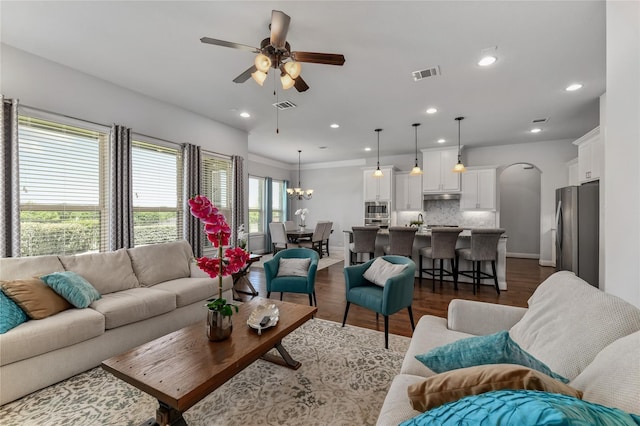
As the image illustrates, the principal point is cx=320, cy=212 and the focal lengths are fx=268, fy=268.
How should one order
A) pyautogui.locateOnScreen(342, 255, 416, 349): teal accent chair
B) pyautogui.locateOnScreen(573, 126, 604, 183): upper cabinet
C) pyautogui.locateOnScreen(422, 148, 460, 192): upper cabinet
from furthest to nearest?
pyautogui.locateOnScreen(422, 148, 460, 192): upper cabinet
pyautogui.locateOnScreen(573, 126, 604, 183): upper cabinet
pyautogui.locateOnScreen(342, 255, 416, 349): teal accent chair

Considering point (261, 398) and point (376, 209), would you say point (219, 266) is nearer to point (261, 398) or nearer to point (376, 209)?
point (261, 398)

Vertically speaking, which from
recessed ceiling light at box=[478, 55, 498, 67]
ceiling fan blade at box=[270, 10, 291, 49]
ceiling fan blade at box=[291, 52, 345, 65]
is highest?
recessed ceiling light at box=[478, 55, 498, 67]

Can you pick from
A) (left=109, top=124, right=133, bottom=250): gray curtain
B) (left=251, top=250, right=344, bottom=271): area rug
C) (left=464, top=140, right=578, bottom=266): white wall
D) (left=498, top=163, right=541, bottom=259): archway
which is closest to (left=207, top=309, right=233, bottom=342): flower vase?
(left=109, top=124, right=133, bottom=250): gray curtain

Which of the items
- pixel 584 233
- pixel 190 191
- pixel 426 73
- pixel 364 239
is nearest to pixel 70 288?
pixel 190 191

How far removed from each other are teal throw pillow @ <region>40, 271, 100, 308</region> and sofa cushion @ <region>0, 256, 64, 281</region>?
166 millimetres

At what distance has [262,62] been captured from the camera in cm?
213

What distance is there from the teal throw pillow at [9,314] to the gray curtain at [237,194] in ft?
10.5

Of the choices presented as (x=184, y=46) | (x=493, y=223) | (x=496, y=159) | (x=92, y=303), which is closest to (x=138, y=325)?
(x=92, y=303)

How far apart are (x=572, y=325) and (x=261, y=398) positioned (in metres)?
1.81

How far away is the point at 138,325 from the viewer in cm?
244

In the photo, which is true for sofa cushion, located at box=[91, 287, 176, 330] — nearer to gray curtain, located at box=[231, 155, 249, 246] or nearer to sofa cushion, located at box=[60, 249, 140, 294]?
sofa cushion, located at box=[60, 249, 140, 294]

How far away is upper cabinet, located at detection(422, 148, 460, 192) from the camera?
6581 mm

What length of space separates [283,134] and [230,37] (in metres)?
3.32

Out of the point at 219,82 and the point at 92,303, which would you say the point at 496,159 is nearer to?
the point at 219,82
